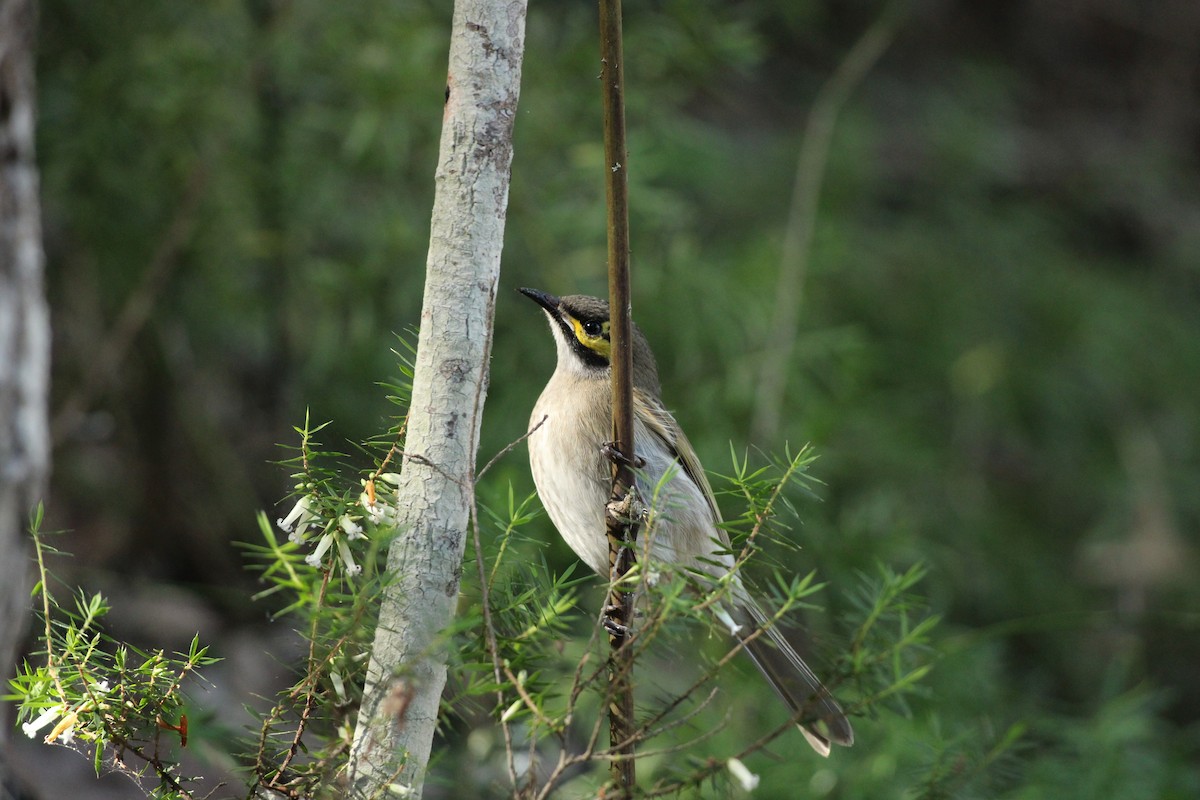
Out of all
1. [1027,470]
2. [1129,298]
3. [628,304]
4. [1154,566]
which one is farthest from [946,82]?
[628,304]

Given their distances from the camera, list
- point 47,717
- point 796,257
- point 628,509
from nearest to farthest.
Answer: point 47,717
point 628,509
point 796,257

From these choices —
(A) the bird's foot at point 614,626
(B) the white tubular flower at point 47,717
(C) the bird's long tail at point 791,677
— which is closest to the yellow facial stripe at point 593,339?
(C) the bird's long tail at point 791,677

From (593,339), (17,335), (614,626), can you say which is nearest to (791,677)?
(593,339)

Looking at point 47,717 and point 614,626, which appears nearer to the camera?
point 47,717

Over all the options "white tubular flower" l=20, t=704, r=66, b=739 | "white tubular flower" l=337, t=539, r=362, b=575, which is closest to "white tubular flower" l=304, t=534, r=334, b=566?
"white tubular flower" l=337, t=539, r=362, b=575

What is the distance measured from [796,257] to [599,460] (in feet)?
6.58

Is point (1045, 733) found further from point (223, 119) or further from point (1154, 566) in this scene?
point (223, 119)

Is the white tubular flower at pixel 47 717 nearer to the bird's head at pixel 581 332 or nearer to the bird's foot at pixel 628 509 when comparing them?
the bird's foot at pixel 628 509

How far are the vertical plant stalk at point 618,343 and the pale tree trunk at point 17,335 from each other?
1.40 metres

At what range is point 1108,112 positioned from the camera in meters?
8.29

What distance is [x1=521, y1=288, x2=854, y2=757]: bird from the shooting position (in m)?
2.57

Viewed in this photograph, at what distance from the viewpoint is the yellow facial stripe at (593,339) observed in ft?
9.36

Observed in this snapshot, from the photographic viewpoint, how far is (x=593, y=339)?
2.86 m

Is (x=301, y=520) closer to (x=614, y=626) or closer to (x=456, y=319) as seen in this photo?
(x=456, y=319)
